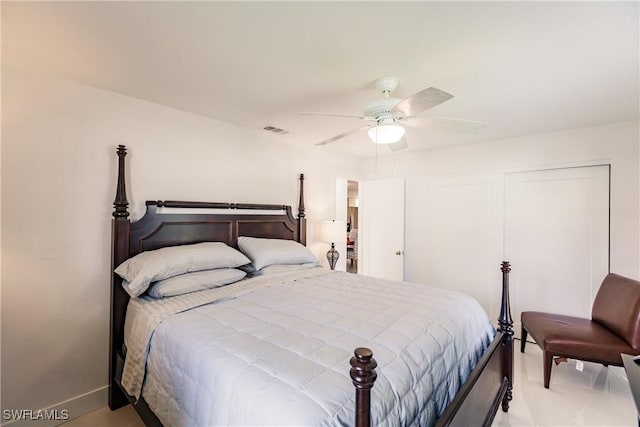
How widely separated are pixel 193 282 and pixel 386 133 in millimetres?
1730

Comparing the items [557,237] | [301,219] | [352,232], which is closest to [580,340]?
[557,237]

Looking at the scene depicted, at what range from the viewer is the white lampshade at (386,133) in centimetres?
192

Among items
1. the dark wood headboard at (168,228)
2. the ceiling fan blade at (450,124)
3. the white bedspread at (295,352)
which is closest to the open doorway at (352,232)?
the dark wood headboard at (168,228)

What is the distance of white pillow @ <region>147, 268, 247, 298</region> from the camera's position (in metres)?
2.00

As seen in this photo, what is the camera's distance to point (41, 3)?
4.32ft

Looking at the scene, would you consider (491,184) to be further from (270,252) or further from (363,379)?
(363,379)

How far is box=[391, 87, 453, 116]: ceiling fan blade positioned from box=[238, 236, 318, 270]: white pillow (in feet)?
5.53

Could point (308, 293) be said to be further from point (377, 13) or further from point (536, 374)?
point (536, 374)

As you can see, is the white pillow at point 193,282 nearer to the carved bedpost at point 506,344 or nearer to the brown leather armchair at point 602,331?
the carved bedpost at point 506,344

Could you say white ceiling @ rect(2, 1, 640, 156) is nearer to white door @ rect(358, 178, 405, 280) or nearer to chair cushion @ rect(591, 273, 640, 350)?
chair cushion @ rect(591, 273, 640, 350)

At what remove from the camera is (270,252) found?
9.18ft

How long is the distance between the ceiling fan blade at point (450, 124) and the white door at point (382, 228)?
2.27 m

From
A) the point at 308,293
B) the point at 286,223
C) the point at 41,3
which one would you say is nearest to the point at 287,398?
the point at 308,293

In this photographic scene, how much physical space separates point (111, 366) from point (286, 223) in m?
2.03
